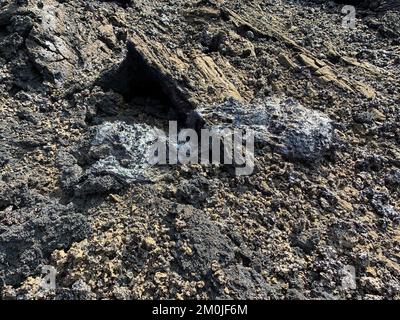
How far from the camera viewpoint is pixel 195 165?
688 cm

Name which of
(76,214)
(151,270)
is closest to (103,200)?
(76,214)

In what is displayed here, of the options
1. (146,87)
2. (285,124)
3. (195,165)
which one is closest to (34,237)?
(195,165)

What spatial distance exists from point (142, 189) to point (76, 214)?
0.96 m

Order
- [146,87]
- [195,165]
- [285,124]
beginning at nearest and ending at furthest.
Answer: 1. [195,165]
2. [285,124]
3. [146,87]

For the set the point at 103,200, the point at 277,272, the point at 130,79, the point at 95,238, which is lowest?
the point at 277,272

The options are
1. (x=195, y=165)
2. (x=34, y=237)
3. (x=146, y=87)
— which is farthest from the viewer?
(x=146, y=87)

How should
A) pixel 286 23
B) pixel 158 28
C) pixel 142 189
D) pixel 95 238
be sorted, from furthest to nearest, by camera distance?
1. pixel 286 23
2. pixel 158 28
3. pixel 142 189
4. pixel 95 238

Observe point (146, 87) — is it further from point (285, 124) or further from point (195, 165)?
point (285, 124)

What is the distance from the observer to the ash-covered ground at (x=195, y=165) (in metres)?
5.84

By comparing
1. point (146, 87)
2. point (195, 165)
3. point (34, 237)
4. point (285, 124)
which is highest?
point (146, 87)

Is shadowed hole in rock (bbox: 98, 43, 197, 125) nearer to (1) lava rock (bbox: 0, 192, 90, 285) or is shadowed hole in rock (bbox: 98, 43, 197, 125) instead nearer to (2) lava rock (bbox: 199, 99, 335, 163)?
(2) lava rock (bbox: 199, 99, 335, 163)

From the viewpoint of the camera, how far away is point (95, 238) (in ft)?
20.1

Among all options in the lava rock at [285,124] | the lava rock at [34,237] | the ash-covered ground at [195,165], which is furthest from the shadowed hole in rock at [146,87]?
the lava rock at [34,237]
